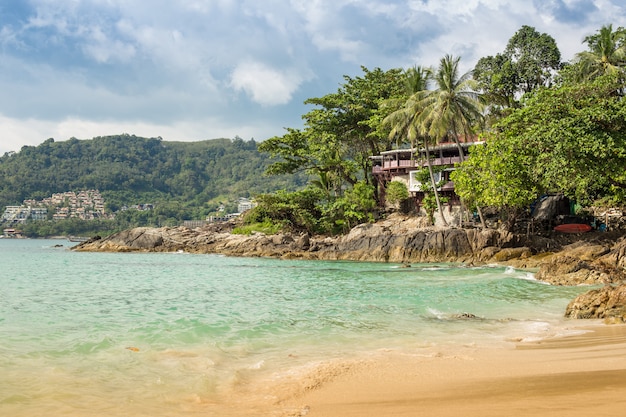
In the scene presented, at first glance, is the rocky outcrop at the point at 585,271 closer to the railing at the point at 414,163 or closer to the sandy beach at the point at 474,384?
the sandy beach at the point at 474,384

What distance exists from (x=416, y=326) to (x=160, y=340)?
16.1ft

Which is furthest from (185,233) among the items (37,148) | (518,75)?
(37,148)

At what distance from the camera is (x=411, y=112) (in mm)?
35250

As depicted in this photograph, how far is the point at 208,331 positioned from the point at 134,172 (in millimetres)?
150187

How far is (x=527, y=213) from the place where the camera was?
36500 millimetres

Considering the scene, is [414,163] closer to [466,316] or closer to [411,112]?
[411,112]

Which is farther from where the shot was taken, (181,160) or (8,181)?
(181,160)

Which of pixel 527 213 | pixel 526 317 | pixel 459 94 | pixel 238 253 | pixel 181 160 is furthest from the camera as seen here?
pixel 181 160

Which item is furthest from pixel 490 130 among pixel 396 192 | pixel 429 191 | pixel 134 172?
pixel 134 172

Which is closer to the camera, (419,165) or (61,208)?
(419,165)

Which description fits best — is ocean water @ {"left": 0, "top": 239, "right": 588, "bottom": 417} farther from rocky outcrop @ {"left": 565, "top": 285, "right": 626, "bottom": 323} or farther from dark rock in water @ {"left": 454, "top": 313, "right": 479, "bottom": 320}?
rocky outcrop @ {"left": 565, "top": 285, "right": 626, "bottom": 323}

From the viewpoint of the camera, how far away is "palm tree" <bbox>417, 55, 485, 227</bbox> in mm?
33438

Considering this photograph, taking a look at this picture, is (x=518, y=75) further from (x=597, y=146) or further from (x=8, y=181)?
(x=8, y=181)

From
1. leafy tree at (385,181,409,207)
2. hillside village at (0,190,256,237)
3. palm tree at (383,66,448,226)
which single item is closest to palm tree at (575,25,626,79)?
palm tree at (383,66,448,226)
